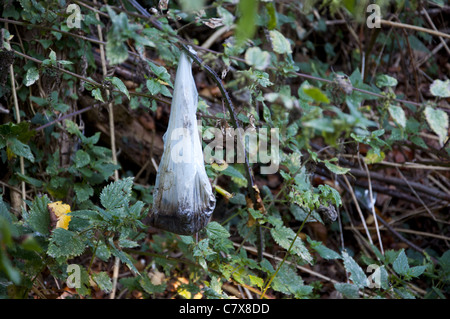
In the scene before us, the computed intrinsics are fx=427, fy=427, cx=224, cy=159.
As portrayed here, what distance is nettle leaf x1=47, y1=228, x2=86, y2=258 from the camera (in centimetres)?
130

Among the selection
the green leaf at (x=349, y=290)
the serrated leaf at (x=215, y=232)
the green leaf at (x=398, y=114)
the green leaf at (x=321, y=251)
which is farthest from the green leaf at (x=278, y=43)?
the green leaf at (x=349, y=290)

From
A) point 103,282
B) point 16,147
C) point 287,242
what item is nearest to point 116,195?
point 103,282

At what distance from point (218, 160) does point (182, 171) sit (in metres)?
0.41

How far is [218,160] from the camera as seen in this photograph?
60.7 inches

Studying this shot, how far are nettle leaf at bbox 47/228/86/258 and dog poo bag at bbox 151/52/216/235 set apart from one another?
0.30m

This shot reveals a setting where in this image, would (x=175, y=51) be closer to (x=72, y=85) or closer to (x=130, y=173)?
(x=72, y=85)

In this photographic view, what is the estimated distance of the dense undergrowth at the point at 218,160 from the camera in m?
1.21

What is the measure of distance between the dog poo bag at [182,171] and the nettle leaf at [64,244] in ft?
1.00

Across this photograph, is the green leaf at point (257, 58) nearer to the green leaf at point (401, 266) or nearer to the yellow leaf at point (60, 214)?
the yellow leaf at point (60, 214)

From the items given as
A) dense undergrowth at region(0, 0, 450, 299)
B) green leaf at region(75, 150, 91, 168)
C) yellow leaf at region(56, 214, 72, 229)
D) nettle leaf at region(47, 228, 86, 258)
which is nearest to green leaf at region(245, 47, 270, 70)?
dense undergrowth at region(0, 0, 450, 299)

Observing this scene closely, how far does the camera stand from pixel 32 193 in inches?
82.1

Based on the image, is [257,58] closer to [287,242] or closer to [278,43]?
[278,43]
